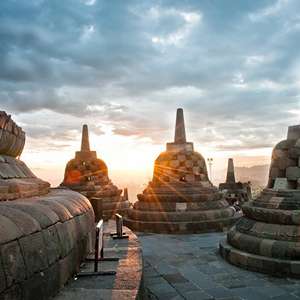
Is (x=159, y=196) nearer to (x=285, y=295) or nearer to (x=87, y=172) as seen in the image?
(x=87, y=172)

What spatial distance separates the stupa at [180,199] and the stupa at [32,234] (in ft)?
20.8

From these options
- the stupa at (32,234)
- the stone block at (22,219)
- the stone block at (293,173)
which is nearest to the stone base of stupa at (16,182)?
the stupa at (32,234)

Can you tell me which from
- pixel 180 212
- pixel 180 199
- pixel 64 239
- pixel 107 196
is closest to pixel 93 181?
pixel 107 196

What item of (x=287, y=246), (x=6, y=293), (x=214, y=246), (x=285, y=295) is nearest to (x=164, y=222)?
(x=214, y=246)

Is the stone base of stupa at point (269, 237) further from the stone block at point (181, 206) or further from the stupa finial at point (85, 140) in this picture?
the stupa finial at point (85, 140)

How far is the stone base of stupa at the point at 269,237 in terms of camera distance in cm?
614

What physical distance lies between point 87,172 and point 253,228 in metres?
10.3

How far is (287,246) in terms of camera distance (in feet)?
20.5

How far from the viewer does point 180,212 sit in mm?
11758

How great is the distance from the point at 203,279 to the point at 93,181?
10.4 m

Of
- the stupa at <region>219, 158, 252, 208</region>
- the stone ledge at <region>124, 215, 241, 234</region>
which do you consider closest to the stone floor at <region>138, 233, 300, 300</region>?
the stone ledge at <region>124, 215, 241, 234</region>

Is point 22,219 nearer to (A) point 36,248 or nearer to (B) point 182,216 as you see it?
(A) point 36,248

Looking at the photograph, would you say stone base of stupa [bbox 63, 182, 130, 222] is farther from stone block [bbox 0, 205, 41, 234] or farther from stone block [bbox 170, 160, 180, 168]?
stone block [bbox 0, 205, 41, 234]

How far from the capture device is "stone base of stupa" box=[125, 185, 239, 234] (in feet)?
37.4
